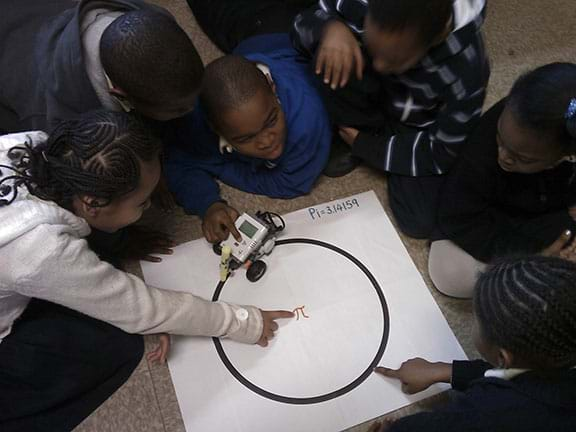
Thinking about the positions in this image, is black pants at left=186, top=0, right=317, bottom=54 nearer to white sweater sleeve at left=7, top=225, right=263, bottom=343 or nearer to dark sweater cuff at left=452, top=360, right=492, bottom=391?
white sweater sleeve at left=7, top=225, right=263, bottom=343

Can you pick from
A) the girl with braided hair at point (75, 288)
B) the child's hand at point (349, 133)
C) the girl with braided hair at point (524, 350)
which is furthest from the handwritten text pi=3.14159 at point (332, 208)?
the girl with braided hair at point (524, 350)

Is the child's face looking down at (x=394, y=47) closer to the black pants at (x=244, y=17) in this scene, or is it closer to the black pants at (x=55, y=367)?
the black pants at (x=244, y=17)

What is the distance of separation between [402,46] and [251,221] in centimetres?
36

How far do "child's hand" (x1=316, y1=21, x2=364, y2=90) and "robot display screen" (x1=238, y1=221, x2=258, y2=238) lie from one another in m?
0.27

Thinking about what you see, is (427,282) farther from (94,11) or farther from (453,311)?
(94,11)

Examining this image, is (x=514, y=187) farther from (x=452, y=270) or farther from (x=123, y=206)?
(x=123, y=206)

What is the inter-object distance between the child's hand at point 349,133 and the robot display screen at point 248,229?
0.80 ft

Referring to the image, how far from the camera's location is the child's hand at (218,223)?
3.01 feet

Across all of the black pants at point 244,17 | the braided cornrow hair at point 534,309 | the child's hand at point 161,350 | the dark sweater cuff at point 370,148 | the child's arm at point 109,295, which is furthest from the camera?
the black pants at point 244,17

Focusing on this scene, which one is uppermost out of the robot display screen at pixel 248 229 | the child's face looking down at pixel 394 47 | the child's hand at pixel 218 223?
the child's face looking down at pixel 394 47

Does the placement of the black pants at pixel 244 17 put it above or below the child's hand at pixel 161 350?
above

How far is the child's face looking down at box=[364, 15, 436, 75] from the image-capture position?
28.5 inches

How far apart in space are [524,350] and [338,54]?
1.73ft

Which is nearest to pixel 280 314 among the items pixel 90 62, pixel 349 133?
pixel 349 133
